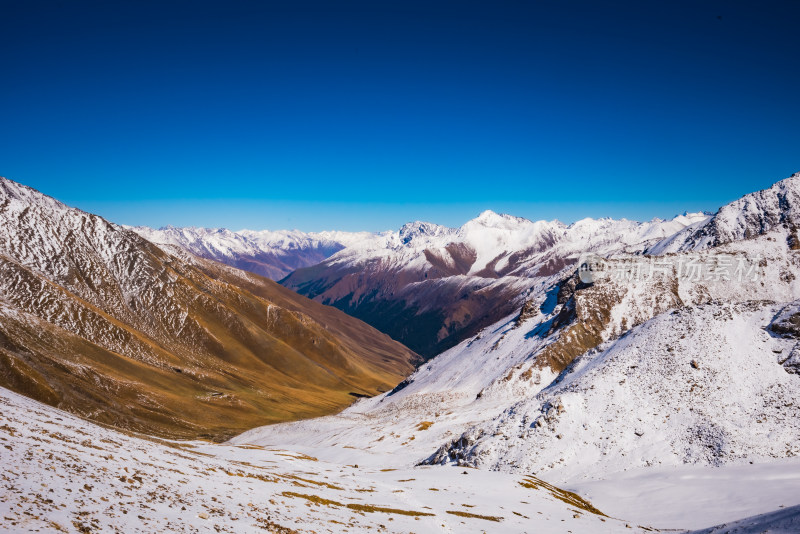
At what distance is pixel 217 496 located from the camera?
30.2m

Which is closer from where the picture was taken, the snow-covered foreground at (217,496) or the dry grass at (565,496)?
the snow-covered foreground at (217,496)

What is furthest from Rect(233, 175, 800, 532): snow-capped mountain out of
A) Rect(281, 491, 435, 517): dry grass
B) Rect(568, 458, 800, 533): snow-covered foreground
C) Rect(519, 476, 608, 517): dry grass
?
Rect(281, 491, 435, 517): dry grass

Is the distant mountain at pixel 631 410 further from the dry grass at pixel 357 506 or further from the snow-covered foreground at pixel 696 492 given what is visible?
the dry grass at pixel 357 506

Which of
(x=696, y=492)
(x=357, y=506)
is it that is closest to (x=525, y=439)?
(x=696, y=492)

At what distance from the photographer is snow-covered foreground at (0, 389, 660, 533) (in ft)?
69.4

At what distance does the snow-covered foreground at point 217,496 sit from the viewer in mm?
21141

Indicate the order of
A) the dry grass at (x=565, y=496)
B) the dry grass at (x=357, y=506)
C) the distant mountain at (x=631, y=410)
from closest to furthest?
the dry grass at (x=357, y=506) → the dry grass at (x=565, y=496) → the distant mountain at (x=631, y=410)

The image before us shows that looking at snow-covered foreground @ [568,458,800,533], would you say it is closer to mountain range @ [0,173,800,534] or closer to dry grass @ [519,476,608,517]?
mountain range @ [0,173,800,534]

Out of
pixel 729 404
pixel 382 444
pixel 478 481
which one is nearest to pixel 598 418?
pixel 729 404

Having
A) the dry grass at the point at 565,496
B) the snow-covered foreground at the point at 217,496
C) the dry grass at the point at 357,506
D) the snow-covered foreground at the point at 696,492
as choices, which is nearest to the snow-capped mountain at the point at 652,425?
the snow-covered foreground at the point at 696,492

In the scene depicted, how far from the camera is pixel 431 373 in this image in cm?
18425

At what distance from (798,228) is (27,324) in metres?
310

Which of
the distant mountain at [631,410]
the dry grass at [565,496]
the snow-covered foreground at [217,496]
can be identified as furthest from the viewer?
the distant mountain at [631,410]

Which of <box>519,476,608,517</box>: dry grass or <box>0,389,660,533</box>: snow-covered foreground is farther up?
<box>0,389,660,533</box>: snow-covered foreground
